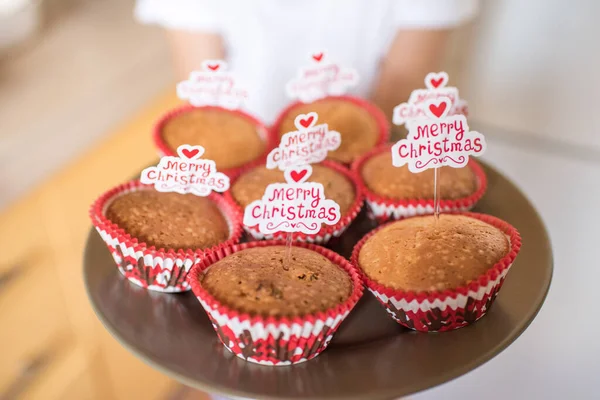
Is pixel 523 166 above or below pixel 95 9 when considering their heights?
below

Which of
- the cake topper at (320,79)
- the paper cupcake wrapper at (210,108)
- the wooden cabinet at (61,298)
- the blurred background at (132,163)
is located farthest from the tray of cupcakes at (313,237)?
the blurred background at (132,163)

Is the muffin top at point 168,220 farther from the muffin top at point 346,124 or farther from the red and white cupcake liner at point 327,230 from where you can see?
the muffin top at point 346,124

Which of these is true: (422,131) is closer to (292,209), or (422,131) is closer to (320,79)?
(292,209)

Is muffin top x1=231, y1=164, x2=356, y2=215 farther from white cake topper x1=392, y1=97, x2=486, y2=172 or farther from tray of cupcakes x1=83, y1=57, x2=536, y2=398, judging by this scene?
white cake topper x1=392, y1=97, x2=486, y2=172

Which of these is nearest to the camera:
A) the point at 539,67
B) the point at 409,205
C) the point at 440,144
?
the point at 440,144

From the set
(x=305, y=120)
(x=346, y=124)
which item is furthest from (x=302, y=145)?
(x=346, y=124)

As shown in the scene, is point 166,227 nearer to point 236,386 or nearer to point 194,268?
point 194,268

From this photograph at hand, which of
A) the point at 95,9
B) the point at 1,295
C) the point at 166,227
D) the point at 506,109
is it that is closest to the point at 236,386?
the point at 166,227
